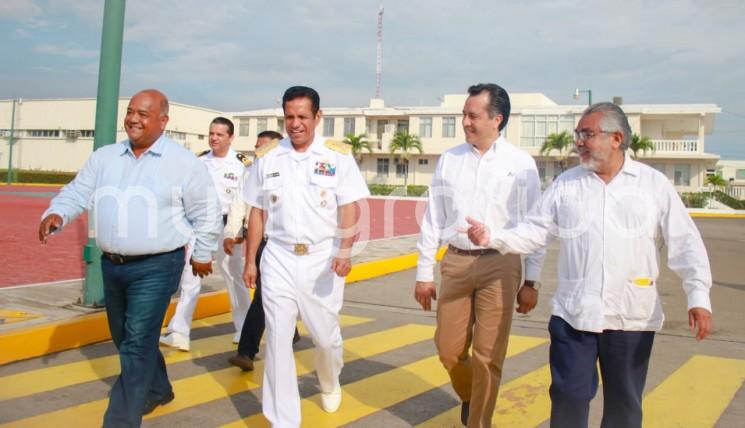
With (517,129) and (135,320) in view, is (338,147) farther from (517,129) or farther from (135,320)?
(517,129)

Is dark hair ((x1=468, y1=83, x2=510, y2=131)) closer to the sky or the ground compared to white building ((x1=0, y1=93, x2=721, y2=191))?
closer to the ground

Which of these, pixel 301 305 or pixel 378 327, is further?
pixel 378 327

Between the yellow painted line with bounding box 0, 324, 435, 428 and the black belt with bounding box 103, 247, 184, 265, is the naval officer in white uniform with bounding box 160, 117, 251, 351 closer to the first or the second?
the yellow painted line with bounding box 0, 324, 435, 428

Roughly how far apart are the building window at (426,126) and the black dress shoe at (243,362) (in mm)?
51267

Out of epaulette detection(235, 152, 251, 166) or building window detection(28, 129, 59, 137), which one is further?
building window detection(28, 129, 59, 137)

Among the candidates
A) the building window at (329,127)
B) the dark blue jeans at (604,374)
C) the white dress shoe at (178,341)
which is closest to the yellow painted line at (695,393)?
the dark blue jeans at (604,374)

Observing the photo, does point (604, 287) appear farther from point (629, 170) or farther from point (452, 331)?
point (452, 331)

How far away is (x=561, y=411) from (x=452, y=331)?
100 cm

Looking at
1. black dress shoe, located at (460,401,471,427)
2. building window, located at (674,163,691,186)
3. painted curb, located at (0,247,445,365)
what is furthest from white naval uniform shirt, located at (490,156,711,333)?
building window, located at (674,163,691,186)

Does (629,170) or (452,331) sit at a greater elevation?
(629,170)

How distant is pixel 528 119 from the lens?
5347cm

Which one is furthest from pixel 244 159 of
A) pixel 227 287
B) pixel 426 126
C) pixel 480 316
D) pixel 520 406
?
pixel 426 126

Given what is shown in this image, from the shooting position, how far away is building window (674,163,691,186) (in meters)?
49.8

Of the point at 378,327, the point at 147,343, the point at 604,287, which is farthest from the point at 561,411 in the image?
the point at 378,327
